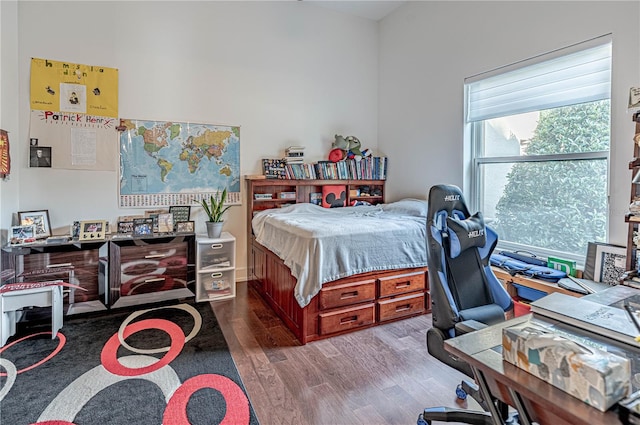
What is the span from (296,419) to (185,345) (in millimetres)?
1130

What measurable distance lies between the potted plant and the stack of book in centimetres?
83

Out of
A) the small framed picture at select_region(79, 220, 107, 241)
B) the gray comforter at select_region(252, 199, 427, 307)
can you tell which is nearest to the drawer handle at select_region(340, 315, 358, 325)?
the gray comforter at select_region(252, 199, 427, 307)

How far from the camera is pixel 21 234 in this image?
2.84 meters

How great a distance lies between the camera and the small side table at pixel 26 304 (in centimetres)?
240

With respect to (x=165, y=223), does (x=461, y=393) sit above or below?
below

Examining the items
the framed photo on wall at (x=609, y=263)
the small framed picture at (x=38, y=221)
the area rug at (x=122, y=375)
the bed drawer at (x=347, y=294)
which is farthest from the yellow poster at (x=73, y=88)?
the framed photo on wall at (x=609, y=263)

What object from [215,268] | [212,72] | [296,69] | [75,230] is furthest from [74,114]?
[296,69]

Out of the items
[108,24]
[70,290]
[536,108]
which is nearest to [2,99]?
[108,24]

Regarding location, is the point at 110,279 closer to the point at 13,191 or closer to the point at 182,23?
the point at 13,191

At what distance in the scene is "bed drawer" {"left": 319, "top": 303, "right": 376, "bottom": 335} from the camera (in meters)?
2.57

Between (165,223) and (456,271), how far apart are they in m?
2.81

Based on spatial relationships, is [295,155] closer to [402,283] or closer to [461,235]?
[402,283]

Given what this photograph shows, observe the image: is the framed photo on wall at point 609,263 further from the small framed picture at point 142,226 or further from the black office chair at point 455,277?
the small framed picture at point 142,226

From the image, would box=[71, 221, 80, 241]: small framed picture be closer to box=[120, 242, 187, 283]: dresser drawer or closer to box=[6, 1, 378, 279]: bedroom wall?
box=[6, 1, 378, 279]: bedroom wall
